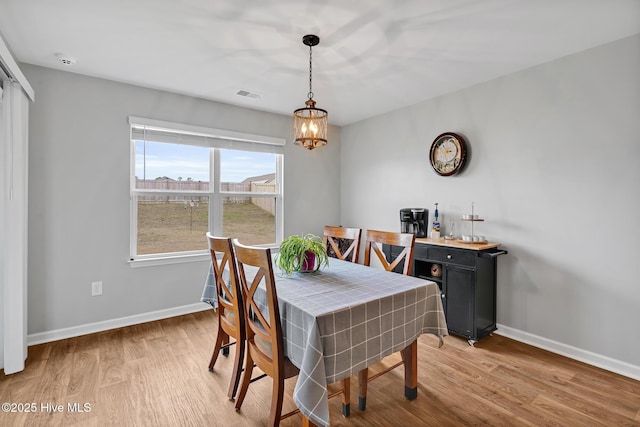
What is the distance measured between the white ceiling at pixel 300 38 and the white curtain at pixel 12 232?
57 cm

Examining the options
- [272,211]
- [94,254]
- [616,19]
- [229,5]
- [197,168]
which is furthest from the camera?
[272,211]

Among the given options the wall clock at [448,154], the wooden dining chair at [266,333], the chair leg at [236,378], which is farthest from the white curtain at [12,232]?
the wall clock at [448,154]

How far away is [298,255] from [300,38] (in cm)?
158

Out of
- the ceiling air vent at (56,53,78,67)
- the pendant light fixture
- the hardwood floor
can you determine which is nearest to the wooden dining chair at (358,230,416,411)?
the hardwood floor

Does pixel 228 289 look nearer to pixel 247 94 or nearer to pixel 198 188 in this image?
pixel 198 188

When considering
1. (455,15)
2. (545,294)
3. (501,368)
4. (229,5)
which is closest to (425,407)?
(501,368)

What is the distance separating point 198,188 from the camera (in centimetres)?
369

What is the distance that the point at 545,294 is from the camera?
2.76m

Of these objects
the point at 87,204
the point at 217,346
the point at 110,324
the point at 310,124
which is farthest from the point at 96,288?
the point at 310,124

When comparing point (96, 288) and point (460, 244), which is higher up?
point (460, 244)

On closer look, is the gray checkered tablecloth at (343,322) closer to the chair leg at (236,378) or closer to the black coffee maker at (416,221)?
the chair leg at (236,378)

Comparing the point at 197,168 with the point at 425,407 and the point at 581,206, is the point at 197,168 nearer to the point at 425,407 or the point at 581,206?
the point at 425,407

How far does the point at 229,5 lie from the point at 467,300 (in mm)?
2960

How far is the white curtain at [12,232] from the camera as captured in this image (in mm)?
2277
